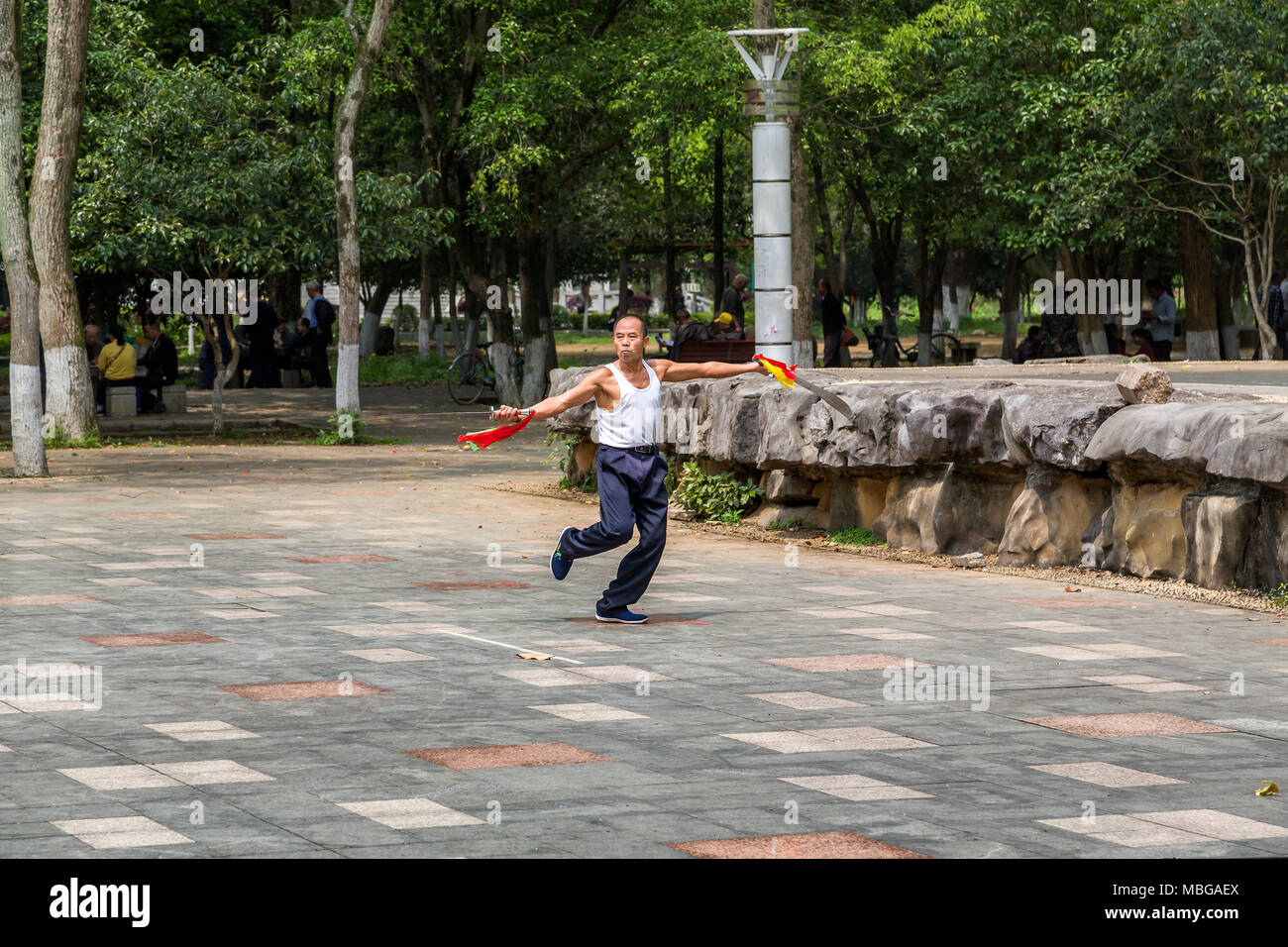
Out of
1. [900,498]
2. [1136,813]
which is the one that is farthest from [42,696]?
[900,498]

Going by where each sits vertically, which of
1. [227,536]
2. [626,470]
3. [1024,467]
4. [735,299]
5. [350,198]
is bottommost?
[227,536]

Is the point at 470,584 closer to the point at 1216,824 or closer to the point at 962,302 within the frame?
the point at 1216,824

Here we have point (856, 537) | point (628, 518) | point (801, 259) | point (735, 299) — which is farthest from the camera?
point (735, 299)

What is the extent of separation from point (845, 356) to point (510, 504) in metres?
19.2

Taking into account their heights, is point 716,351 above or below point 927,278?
below

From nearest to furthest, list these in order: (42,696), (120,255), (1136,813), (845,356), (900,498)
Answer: (1136,813), (42,696), (900,498), (120,255), (845,356)

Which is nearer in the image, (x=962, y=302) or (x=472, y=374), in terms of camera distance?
(x=472, y=374)

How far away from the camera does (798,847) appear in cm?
477

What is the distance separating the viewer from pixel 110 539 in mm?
12203

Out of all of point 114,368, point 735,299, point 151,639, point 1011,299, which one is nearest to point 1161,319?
point 735,299

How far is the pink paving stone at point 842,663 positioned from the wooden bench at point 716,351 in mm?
17133

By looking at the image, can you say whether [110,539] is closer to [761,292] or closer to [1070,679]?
[761,292]

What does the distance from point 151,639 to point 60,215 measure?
12477 mm

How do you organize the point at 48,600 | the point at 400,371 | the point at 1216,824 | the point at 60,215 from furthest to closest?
1. the point at 400,371
2. the point at 60,215
3. the point at 48,600
4. the point at 1216,824
